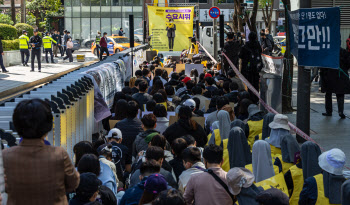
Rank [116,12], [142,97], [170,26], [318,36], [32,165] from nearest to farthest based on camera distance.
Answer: [32,165], [318,36], [142,97], [170,26], [116,12]

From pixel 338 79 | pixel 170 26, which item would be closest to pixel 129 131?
pixel 338 79

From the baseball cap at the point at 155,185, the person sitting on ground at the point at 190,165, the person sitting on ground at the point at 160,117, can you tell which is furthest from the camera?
the person sitting on ground at the point at 160,117

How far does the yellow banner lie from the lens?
2994 cm

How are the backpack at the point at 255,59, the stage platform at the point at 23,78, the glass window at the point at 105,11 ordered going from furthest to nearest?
the glass window at the point at 105,11, the stage platform at the point at 23,78, the backpack at the point at 255,59

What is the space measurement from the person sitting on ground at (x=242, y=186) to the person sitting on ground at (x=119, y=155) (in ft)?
7.22

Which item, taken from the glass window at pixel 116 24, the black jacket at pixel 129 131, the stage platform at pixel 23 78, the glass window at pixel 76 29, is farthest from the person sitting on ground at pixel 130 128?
the glass window at pixel 76 29

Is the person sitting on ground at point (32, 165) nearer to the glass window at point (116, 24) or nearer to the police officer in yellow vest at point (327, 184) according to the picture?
the police officer in yellow vest at point (327, 184)

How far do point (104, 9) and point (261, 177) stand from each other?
2078 inches

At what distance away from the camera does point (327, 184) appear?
223 inches

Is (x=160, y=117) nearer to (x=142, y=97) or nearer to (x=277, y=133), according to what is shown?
(x=277, y=133)

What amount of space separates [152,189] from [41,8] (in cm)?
6332

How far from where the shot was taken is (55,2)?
177ft

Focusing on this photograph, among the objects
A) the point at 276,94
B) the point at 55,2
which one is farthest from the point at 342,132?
the point at 55,2

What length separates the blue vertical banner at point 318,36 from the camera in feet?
34.9
